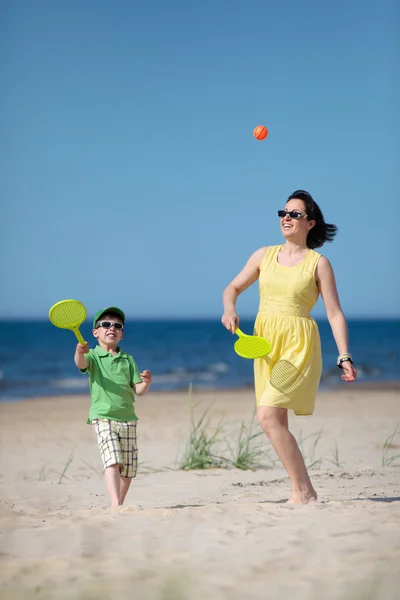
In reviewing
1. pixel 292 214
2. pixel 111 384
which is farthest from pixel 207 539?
pixel 292 214

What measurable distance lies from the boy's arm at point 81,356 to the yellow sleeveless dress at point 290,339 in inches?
36.4

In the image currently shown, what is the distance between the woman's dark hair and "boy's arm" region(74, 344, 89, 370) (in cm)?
136

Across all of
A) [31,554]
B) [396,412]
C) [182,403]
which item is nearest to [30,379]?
[182,403]

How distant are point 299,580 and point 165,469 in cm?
398

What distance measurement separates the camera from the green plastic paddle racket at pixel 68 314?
443 cm

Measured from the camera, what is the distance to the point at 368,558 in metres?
2.86

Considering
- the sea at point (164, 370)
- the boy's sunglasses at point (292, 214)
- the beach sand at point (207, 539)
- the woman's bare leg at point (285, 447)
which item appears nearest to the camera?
the beach sand at point (207, 539)

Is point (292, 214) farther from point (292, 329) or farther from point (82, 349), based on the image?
point (82, 349)

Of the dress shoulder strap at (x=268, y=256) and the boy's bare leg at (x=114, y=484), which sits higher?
the dress shoulder strap at (x=268, y=256)

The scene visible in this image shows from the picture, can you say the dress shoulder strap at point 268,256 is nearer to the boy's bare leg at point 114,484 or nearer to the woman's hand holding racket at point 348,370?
the woman's hand holding racket at point 348,370

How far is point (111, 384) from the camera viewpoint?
14.5 feet

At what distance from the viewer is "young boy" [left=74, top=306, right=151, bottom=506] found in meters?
4.33

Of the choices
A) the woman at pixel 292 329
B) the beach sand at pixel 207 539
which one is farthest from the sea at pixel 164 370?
the woman at pixel 292 329

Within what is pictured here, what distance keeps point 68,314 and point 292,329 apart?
1.27 meters
